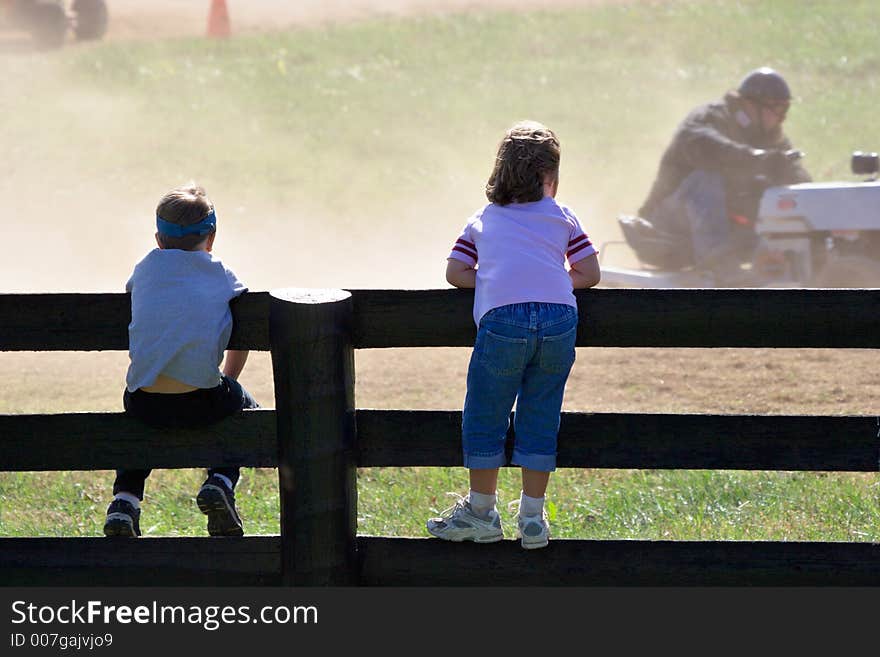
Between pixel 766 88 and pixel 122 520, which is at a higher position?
pixel 766 88

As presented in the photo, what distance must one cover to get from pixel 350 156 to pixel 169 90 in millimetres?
4472

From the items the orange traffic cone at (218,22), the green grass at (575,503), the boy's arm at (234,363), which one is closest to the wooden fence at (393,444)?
the boy's arm at (234,363)

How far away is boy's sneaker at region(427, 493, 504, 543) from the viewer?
176 inches

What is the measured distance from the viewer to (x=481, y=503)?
4.46m

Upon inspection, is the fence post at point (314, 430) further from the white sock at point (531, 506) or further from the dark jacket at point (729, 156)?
the dark jacket at point (729, 156)

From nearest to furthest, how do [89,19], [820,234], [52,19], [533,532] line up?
[533,532] < [820,234] < [52,19] < [89,19]

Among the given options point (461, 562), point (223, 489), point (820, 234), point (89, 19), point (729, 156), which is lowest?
point (461, 562)

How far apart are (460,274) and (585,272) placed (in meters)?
0.40

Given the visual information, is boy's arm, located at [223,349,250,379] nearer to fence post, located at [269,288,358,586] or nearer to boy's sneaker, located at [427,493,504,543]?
A: fence post, located at [269,288,358,586]

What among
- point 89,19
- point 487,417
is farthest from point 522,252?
point 89,19

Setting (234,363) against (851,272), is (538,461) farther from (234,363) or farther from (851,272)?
(851,272)

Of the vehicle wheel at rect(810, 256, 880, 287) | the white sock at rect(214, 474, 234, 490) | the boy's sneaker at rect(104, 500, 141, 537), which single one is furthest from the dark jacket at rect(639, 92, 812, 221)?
the boy's sneaker at rect(104, 500, 141, 537)

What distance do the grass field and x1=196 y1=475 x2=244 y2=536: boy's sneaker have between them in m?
1.50

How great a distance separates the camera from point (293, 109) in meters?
22.9
